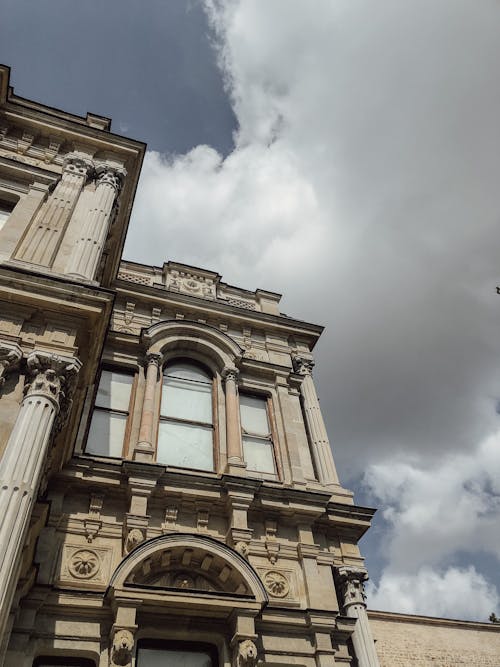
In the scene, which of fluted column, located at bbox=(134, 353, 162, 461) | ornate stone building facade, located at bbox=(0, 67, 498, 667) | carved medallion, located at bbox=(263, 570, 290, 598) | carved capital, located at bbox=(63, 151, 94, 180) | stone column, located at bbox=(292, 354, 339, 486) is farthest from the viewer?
carved capital, located at bbox=(63, 151, 94, 180)

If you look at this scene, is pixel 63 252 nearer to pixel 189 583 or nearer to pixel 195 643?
pixel 189 583

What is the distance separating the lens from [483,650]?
814 inches

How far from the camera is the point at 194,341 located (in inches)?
541

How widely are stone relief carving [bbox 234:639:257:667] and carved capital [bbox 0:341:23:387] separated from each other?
5.55 m

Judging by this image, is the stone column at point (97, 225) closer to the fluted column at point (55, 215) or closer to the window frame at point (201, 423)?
the fluted column at point (55, 215)

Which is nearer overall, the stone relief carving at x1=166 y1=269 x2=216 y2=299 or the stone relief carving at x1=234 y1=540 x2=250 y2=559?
the stone relief carving at x1=234 y1=540 x2=250 y2=559

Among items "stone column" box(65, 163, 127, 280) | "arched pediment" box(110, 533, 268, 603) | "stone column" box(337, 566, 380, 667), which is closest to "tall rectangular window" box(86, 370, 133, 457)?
"arched pediment" box(110, 533, 268, 603)

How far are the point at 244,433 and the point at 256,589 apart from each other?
14.1 feet

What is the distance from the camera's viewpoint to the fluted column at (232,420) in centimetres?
1125

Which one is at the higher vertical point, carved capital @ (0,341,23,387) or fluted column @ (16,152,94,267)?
fluted column @ (16,152,94,267)

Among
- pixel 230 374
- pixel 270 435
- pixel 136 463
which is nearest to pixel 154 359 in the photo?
pixel 230 374

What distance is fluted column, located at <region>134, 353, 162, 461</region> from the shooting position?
1055 cm

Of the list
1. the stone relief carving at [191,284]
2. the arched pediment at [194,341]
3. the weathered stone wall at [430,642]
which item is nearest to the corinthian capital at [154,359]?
the arched pediment at [194,341]

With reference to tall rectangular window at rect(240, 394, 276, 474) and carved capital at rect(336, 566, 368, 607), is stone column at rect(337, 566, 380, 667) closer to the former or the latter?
carved capital at rect(336, 566, 368, 607)
